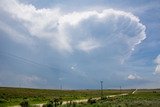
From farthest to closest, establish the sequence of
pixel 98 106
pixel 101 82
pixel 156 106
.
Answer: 1. pixel 101 82
2. pixel 98 106
3. pixel 156 106

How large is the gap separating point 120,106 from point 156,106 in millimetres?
4632

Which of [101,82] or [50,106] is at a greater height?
[101,82]

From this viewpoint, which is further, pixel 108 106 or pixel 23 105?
pixel 23 105

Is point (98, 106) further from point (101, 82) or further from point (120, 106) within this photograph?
point (101, 82)

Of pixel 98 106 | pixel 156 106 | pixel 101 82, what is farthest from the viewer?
pixel 101 82

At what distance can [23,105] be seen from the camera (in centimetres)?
5169

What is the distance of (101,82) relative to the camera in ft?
423

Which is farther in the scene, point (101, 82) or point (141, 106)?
point (101, 82)

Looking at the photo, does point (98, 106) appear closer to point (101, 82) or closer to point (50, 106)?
point (50, 106)

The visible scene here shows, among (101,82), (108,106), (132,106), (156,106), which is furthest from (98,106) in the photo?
(101,82)

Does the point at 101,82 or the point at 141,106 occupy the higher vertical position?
the point at 101,82

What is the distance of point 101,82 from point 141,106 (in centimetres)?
8157

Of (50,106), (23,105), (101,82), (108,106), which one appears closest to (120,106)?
(108,106)

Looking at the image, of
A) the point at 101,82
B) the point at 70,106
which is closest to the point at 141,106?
the point at 70,106
